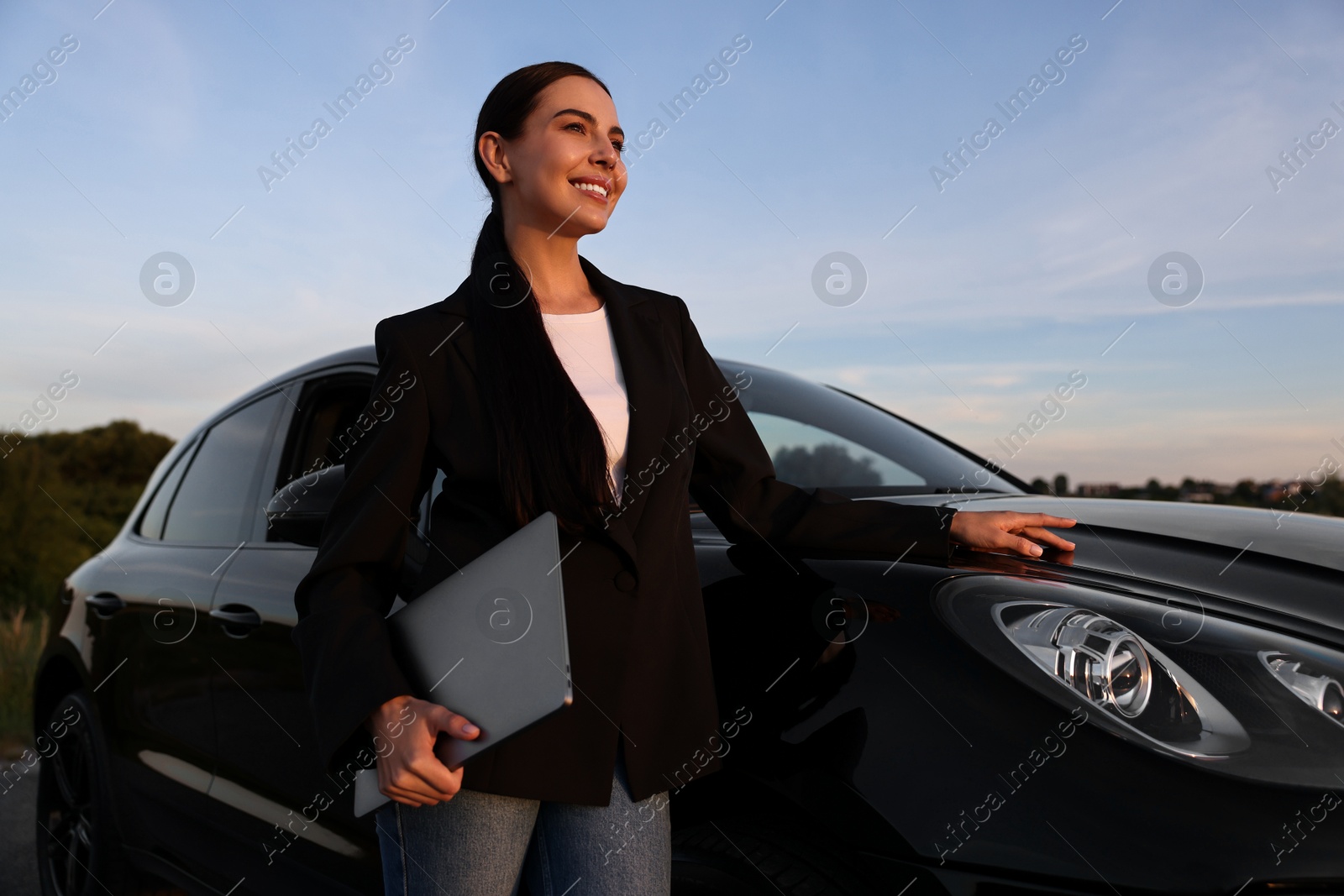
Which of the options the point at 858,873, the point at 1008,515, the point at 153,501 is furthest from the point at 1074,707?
the point at 153,501

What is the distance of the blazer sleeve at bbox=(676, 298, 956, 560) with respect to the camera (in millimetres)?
1779

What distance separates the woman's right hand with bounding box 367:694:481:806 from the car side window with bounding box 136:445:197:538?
258cm

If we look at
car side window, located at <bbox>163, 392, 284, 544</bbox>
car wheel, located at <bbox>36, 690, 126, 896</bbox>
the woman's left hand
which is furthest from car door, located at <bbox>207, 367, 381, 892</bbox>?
the woman's left hand

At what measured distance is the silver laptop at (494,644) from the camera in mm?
1319

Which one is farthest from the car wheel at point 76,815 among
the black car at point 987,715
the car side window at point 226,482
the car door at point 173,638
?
the black car at point 987,715

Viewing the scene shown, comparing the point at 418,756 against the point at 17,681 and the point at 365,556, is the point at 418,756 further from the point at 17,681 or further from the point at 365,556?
the point at 17,681

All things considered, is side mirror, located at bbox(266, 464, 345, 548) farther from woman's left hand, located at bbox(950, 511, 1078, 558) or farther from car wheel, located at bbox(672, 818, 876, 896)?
woman's left hand, located at bbox(950, 511, 1078, 558)

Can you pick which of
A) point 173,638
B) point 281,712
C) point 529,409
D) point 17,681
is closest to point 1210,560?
point 529,409

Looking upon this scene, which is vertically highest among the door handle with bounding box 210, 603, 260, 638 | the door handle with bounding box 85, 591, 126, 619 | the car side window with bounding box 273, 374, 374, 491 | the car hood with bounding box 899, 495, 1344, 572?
the door handle with bounding box 85, 591, 126, 619

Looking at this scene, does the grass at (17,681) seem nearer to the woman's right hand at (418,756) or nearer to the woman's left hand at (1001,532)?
the woman's right hand at (418,756)

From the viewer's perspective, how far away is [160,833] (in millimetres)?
3064

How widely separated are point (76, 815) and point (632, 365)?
119 inches

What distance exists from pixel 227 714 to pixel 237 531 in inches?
23.8

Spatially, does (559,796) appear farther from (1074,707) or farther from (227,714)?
(227,714)
